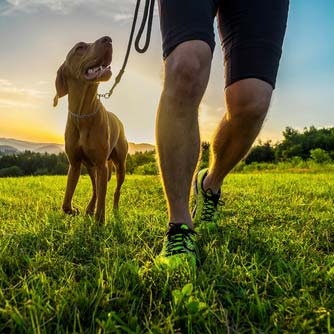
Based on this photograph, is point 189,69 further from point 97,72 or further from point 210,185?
point 97,72

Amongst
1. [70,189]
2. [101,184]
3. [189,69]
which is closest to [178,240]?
[189,69]

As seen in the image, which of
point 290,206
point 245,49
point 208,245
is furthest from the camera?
point 290,206

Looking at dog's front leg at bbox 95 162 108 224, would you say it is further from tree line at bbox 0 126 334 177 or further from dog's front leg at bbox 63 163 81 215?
tree line at bbox 0 126 334 177

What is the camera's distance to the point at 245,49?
289cm

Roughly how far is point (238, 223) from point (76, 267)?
5.85 feet

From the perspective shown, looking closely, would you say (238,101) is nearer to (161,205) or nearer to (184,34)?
(184,34)

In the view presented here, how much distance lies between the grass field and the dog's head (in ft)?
4.82

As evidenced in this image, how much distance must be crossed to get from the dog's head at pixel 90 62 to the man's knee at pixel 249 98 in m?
1.46

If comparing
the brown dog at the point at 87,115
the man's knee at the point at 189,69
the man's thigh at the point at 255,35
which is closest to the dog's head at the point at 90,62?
the brown dog at the point at 87,115

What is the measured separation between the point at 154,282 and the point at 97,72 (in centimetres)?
263

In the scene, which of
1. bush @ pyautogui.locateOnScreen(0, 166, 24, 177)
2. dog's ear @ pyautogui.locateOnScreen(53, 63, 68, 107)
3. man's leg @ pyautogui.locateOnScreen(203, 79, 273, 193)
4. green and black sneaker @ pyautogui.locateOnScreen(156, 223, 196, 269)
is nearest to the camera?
green and black sneaker @ pyautogui.locateOnScreen(156, 223, 196, 269)

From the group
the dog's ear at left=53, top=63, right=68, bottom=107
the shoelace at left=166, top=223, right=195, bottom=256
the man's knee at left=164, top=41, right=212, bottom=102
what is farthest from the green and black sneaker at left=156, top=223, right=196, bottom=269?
the dog's ear at left=53, top=63, right=68, bottom=107

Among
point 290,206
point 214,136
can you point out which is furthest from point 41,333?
point 290,206

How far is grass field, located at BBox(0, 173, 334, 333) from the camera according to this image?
1.58 meters
